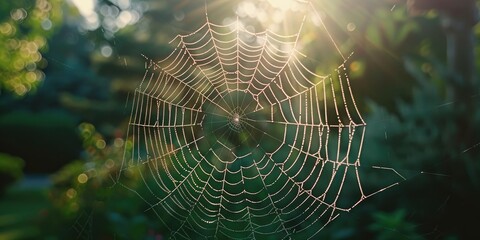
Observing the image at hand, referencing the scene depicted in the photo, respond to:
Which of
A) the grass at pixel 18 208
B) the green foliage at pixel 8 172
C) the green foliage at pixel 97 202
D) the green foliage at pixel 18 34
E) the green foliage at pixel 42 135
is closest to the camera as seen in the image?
the green foliage at pixel 97 202

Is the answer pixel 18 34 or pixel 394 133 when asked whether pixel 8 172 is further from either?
pixel 394 133

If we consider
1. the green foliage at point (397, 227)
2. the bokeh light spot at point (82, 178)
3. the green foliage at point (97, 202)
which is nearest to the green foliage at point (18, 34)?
the green foliage at point (97, 202)

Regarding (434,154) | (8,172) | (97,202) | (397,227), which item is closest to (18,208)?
(8,172)

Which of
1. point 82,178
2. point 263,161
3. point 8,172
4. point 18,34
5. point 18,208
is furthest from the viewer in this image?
point 18,208

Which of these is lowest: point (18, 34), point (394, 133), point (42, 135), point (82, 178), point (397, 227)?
point (397, 227)

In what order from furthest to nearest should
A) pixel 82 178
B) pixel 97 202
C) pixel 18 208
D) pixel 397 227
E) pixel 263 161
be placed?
pixel 18 208
pixel 82 178
pixel 97 202
pixel 263 161
pixel 397 227

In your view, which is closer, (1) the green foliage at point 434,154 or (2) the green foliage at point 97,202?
(1) the green foliage at point 434,154

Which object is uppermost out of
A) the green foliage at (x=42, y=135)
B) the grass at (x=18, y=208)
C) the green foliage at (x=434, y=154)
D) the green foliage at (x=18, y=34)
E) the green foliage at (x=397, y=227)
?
the green foliage at (x=18, y=34)

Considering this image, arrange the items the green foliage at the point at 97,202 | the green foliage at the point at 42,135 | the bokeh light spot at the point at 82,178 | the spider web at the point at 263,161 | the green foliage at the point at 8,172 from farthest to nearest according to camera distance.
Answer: the green foliage at the point at 42,135 < the green foliage at the point at 8,172 < the bokeh light spot at the point at 82,178 < the green foliage at the point at 97,202 < the spider web at the point at 263,161

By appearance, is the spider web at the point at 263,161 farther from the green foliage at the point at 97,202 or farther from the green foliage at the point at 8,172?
the green foliage at the point at 8,172
